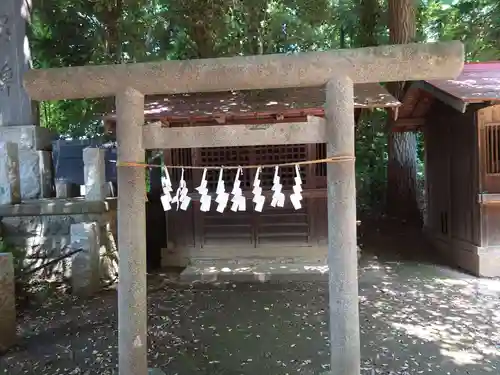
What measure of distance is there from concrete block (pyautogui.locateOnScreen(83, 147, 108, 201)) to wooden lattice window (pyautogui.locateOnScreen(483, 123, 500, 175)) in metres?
7.33

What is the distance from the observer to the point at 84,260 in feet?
24.6

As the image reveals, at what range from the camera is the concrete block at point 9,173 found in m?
7.86

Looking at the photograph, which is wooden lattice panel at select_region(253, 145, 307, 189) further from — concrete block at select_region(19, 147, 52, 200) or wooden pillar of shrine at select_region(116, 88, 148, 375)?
wooden pillar of shrine at select_region(116, 88, 148, 375)

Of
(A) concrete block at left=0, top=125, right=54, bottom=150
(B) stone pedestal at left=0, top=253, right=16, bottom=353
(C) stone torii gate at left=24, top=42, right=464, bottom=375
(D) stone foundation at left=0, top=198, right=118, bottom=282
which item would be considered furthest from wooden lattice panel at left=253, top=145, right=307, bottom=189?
(C) stone torii gate at left=24, top=42, right=464, bottom=375

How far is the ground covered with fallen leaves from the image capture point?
472cm

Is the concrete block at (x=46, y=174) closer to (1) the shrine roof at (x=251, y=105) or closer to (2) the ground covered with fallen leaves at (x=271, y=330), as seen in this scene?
(1) the shrine roof at (x=251, y=105)

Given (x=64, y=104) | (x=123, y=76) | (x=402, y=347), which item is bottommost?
(x=402, y=347)

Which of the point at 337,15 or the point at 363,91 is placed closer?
the point at 363,91

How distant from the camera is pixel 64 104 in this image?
46.3ft

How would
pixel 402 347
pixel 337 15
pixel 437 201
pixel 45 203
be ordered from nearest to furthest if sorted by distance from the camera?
1. pixel 402 347
2. pixel 45 203
3. pixel 437 201
4. pixel 337 15

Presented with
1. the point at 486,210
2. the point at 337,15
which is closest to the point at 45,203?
the point at 486,210

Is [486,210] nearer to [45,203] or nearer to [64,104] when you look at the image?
[45,203]

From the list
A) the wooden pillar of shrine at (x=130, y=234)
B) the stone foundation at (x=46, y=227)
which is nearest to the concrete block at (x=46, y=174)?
the stone foundation at (x=46, y=227)

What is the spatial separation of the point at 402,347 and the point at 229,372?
2068 mm
